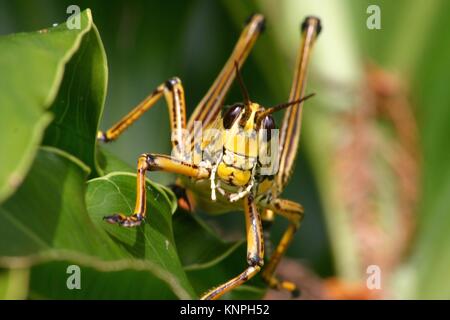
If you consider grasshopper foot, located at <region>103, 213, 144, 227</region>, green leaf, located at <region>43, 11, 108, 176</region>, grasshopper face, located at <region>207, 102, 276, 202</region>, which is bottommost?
grasshopper foot, located at <region>103, 213, 144, 227</region>

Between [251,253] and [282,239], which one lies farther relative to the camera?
[282,239]

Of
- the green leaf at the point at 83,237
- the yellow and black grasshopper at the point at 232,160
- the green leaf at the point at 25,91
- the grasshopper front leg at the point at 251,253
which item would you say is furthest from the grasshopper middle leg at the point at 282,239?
the green leaf at the point at 25,91

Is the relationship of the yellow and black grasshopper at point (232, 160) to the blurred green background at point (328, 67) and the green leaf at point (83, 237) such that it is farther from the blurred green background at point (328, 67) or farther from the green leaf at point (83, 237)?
the blurred green background at point (328, 67)

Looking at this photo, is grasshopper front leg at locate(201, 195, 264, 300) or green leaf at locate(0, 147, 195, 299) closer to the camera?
green leaf at locate(0, 147, 195, 299)

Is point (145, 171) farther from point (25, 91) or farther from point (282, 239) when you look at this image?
point (282, 239)

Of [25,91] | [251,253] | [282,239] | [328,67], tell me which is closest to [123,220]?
[25,91]

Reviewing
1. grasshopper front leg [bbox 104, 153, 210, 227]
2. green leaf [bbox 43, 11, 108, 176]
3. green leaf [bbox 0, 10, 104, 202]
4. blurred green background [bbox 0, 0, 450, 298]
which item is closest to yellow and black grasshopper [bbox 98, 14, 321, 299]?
grasshopper front leg [bbox 104, 153, 210, 227]

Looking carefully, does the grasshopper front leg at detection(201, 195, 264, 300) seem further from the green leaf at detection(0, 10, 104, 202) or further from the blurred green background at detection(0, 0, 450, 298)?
the blurred green background at detection(0, 0, 450, 298)
